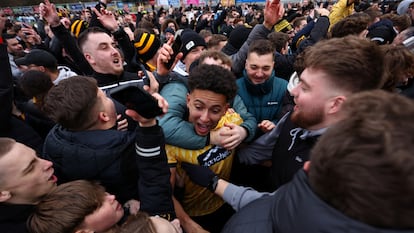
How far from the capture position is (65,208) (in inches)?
47.0

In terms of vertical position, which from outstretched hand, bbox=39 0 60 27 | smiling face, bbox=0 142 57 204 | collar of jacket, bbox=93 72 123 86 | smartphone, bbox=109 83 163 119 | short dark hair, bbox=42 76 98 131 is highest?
outstretched hand, bbox=39 0 60 27

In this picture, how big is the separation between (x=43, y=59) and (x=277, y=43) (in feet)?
11.2

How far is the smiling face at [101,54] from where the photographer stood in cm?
264

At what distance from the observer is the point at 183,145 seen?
161 cm

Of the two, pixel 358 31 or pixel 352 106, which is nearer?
pixel 352 106

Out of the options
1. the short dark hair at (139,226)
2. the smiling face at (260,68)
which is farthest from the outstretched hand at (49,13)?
the short dark hair at (139,226)

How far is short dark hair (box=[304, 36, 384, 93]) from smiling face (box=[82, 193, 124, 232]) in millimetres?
1447

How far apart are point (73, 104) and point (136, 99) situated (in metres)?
0.60

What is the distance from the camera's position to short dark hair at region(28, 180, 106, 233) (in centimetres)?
115

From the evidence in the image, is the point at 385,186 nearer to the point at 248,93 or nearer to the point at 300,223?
the point at 300,223

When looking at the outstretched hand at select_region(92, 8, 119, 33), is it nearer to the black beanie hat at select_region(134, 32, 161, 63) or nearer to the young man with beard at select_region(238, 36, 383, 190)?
the black beanie hat at select_region(134, 32, 161, 63)

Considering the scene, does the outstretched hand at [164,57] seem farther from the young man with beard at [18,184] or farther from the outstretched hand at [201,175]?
the young man with beard at [18,184]

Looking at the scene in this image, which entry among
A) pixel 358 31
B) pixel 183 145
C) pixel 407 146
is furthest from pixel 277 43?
pixel 407 146

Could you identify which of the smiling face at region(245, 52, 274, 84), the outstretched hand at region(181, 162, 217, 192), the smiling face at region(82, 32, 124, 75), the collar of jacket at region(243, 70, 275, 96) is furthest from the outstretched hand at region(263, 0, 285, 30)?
the outstretched hand at region(181, 162, 217, 192)
